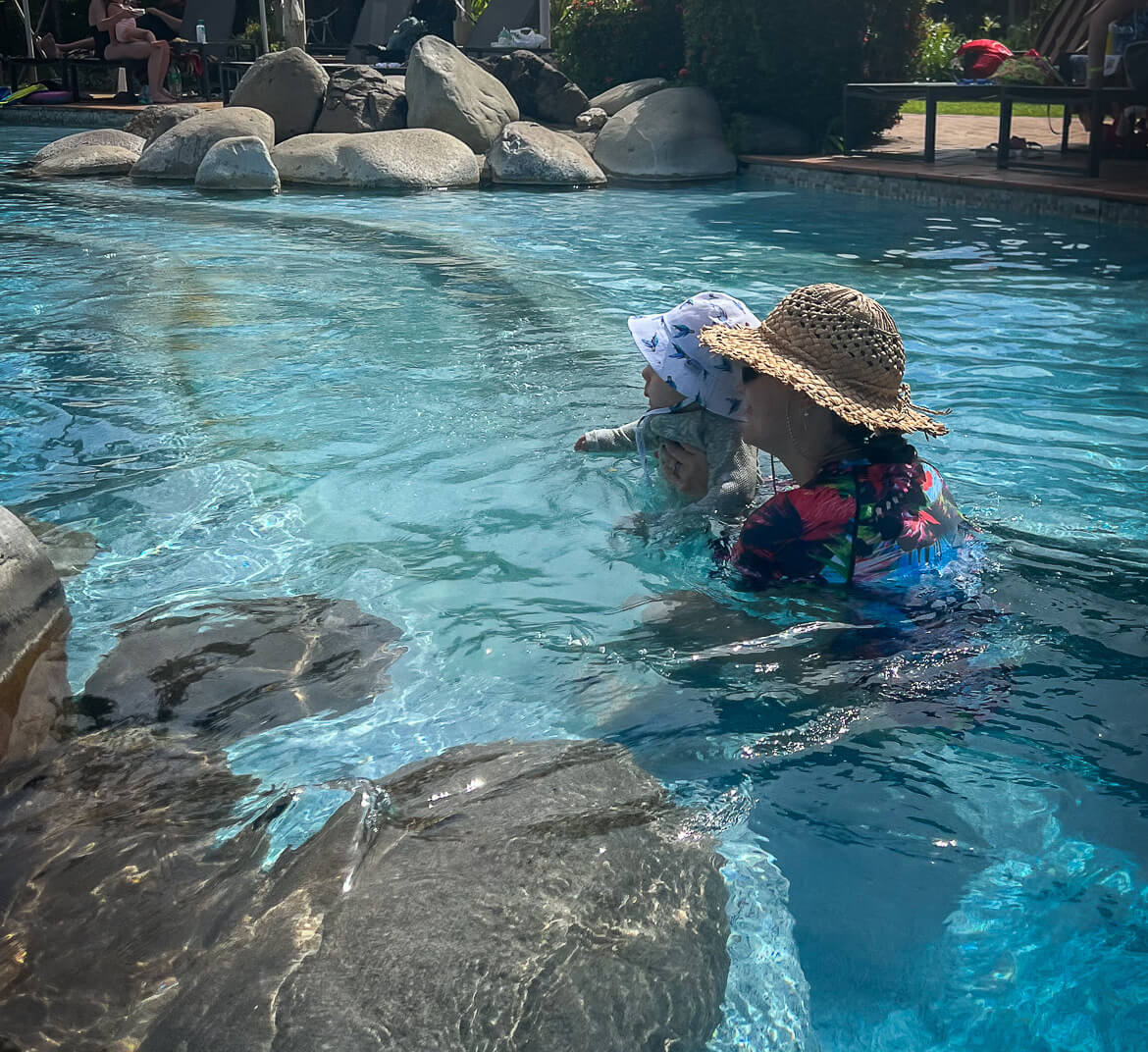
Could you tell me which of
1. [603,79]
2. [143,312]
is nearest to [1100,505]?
[143,312]

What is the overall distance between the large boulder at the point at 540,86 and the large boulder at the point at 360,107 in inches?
92.5

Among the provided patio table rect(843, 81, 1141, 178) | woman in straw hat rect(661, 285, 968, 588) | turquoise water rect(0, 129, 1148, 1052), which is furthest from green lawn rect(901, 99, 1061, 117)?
woman in straw hat rect(661, 285, 968, 588)

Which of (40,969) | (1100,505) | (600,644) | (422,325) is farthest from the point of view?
(422,325)

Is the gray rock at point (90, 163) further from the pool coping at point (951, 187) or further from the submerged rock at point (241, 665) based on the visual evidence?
the submerged rock at point (241, 665)

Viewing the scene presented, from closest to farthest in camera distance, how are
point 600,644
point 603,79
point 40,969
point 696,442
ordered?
point 40,969
point 600,644
point 696,442
point 603,79

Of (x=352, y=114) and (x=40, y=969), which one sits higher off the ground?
(x=352, y=114)

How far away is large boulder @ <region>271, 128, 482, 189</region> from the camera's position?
604 inches

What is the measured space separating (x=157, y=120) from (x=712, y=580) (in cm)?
1694

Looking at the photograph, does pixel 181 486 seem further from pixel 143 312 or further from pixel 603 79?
pixel 603 79

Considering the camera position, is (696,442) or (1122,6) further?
(1122,6)

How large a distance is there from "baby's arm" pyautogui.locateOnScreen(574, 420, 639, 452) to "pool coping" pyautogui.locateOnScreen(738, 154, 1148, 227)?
26.2 feet

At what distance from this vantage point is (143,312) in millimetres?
8773

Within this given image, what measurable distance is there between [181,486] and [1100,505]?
4058mm

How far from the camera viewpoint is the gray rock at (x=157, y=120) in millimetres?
17781
